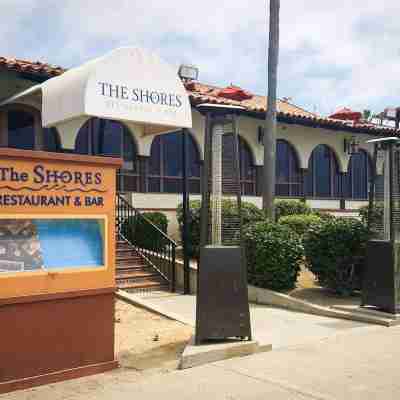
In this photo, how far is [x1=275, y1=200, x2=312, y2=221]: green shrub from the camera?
1580cm

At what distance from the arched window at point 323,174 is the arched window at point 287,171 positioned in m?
0.65

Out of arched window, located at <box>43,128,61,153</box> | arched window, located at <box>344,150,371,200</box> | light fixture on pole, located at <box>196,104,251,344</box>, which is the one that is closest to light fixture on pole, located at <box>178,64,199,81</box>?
arched window, located at <box>43,128,61,153</box>

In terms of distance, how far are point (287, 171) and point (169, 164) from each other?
489 cm

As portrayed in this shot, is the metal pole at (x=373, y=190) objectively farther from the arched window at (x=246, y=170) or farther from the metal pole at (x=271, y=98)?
the arched window at (x=246, y=170)

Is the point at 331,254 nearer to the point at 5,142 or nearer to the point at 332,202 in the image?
the point at 5,142

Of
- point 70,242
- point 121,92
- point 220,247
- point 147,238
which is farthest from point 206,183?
point 147,238

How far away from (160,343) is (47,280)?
214 centimetres

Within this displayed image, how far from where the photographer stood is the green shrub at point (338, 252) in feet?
31.3

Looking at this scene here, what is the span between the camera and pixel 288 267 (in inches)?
389

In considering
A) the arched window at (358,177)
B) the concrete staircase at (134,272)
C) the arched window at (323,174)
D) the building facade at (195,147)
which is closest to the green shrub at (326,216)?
the building facade at (195,147)

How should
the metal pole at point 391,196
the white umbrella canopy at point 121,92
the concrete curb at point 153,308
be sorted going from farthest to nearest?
the white umbrella canopy at point 121,92 → the metal pole at point 391,196 → the concrete curb at point 153,308

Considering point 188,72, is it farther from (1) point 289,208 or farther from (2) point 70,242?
(2) point 70,242

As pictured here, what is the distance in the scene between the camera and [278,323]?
805cm

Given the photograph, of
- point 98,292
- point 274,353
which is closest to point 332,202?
point 274,353
